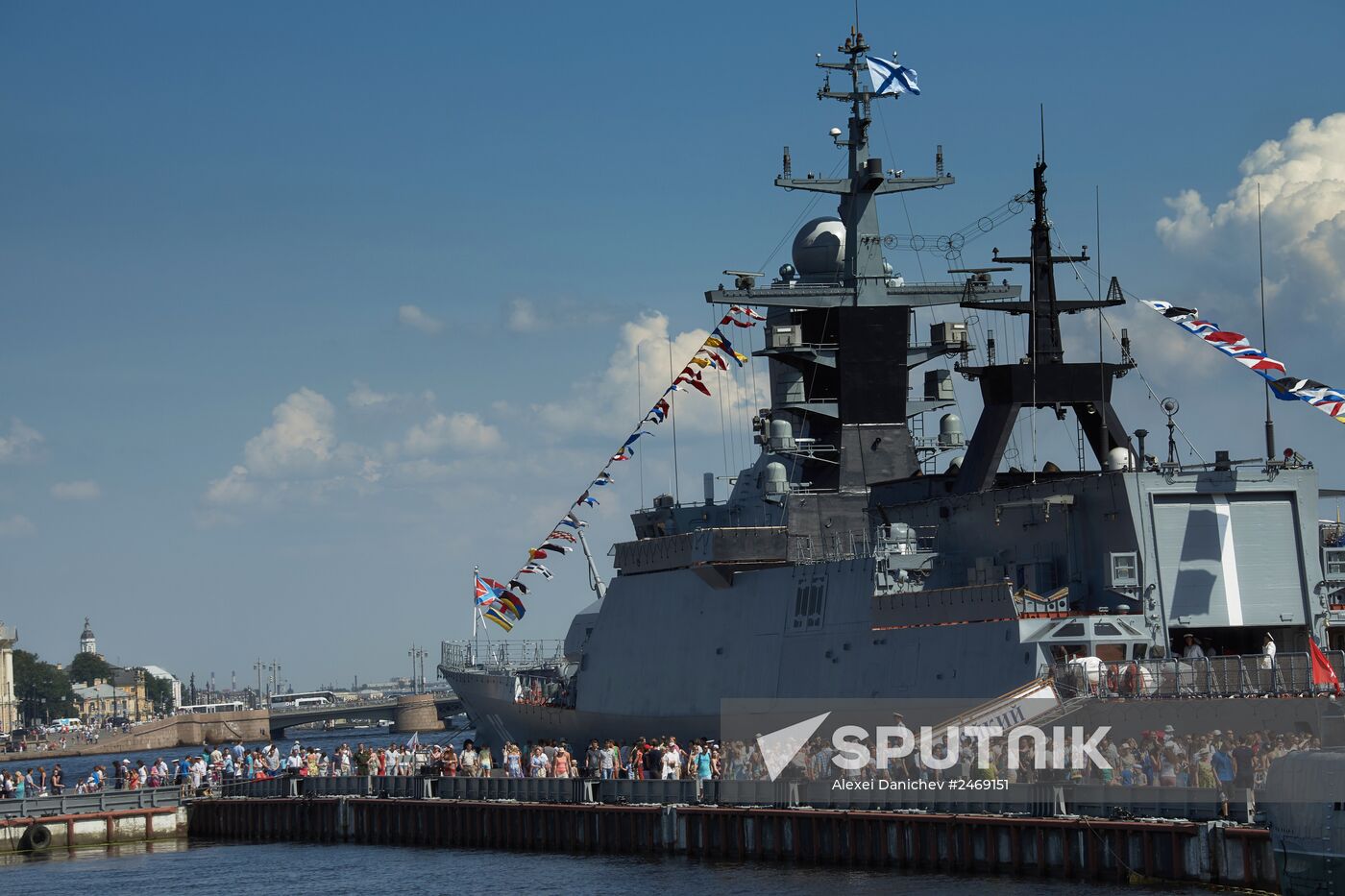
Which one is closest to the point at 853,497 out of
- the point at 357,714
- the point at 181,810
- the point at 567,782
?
the point at 567,782

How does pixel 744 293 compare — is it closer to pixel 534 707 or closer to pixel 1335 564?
pixel 534 707

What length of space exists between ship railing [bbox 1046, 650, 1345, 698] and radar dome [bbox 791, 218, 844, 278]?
678 inches

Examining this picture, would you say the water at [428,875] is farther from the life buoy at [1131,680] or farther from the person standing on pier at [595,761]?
the life buoy at [1131,680]

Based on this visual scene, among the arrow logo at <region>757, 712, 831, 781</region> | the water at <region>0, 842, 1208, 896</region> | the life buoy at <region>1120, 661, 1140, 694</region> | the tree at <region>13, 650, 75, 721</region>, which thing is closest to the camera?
the water at <region>0, 842, 1208, 896</region>

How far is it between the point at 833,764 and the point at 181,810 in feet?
61.9

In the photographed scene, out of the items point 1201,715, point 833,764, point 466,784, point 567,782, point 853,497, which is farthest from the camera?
point 853,497

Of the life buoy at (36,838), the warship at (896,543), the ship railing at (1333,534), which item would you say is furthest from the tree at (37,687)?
the ship railing at (1333,534)

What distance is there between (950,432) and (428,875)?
16937 mm

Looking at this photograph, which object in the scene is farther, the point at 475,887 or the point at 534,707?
the point at 534,707

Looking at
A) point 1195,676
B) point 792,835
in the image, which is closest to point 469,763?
point 792,835

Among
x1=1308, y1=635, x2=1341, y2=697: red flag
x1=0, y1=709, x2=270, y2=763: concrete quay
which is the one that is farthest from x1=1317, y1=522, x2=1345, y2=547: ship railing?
x1=0, y1=709, x2=270, y2=763: concrete quay

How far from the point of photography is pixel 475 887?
31984 mm

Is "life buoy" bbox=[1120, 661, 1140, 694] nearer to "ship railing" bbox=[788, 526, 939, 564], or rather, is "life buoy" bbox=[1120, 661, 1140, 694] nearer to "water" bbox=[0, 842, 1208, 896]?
"water" bbox=[0, 842, 1208, 896]

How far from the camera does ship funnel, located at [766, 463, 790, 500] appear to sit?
137 ft
